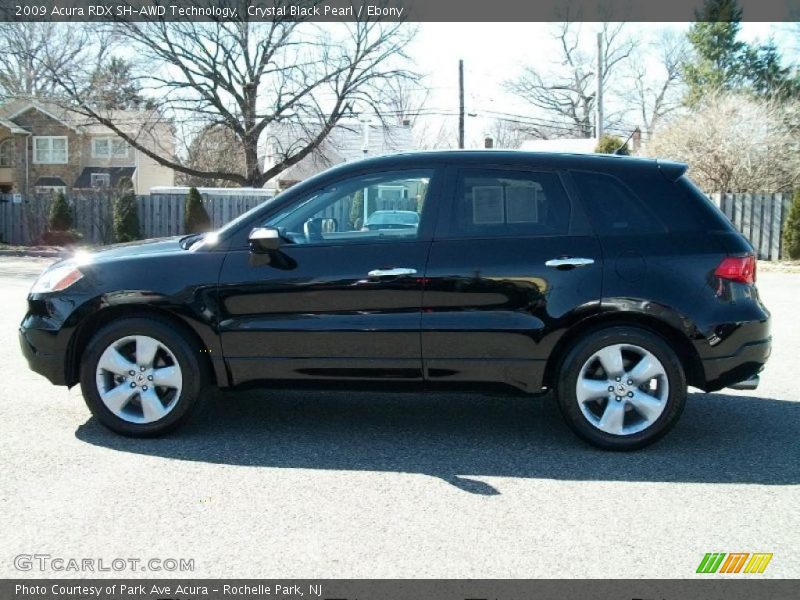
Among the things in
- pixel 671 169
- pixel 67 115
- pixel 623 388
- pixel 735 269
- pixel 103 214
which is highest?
pixel 67 115

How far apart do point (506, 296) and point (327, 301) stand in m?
1.12

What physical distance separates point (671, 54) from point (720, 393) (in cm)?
5201

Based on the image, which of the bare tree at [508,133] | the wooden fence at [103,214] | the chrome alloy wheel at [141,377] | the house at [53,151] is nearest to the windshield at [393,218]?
the chrome alloy wheel at [141,377]

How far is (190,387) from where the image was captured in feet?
Result: 17.0

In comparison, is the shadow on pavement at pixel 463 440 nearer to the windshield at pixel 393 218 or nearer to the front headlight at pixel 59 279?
the front headlight at pixel 59 279

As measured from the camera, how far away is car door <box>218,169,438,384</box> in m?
5.07

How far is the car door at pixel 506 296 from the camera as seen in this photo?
197 inches

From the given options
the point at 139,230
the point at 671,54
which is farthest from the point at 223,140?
the point at 671,54

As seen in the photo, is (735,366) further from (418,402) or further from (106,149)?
(106,149)

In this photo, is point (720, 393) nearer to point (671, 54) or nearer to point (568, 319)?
point (568, 319)

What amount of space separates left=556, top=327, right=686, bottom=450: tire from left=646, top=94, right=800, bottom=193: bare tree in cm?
2046

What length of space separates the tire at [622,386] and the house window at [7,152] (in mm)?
51068

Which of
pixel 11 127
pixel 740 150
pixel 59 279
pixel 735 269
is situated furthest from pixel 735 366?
pixel 11 127

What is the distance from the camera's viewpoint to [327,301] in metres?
5.09
